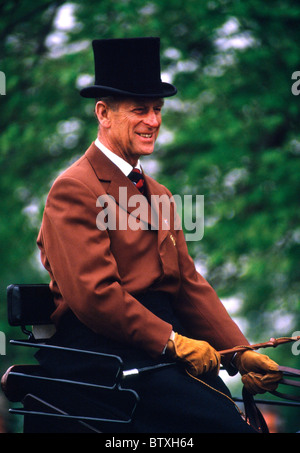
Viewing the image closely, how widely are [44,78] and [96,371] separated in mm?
6380

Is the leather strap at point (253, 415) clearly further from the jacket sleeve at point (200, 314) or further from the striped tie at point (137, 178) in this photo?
the striped tie at point (137, 178)

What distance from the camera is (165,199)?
343cm

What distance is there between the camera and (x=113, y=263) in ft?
9.44

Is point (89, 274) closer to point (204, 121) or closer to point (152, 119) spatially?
point (152, 119)

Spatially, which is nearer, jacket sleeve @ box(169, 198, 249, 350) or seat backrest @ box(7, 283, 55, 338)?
seat backrest @ box(7, 283, 55, 338)

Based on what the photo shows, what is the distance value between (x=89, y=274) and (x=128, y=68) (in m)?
0.99

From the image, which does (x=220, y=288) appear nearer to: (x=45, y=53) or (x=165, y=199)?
(x=45, y=53)

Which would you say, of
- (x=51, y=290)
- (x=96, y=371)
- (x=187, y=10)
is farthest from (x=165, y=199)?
(x=187, y=10)

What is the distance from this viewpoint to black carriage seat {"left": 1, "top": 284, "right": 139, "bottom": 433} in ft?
9.20

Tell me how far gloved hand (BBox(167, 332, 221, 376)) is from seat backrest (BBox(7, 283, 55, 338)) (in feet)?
2.06
